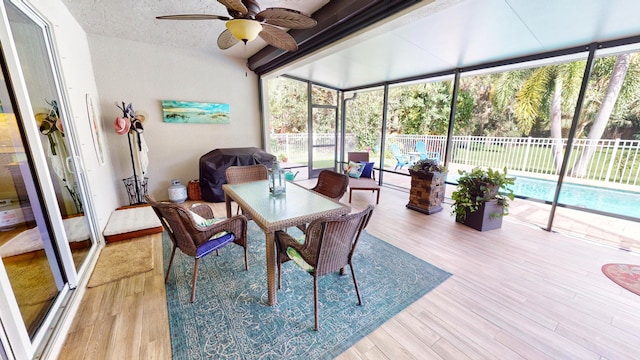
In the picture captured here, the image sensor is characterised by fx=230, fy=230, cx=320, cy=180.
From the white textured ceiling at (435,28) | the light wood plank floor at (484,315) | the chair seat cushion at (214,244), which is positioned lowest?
the light wood plank floor at (484,315)

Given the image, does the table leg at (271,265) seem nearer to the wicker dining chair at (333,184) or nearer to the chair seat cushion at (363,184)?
the wicker dining chair at (333,184)

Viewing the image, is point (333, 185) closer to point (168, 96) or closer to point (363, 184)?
point (363, 184)

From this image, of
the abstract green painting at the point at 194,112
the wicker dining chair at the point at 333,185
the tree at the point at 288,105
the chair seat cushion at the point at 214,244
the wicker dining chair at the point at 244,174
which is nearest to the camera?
the chair seat cushion at the point at 214,244

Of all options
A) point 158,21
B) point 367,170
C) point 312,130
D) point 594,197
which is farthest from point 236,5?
point 594,197

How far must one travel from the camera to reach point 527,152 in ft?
17.3

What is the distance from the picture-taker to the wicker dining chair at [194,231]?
1.61 metres

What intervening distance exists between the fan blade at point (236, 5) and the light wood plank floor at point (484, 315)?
2.14m

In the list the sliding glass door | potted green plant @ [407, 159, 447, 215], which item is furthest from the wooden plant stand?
the sliding glass door

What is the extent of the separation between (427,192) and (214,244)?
313 centimetres

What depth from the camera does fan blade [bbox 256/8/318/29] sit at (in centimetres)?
160

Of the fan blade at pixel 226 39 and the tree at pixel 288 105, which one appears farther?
the tree at pixel 288 105

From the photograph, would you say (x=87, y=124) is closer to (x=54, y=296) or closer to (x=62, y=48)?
(x=62, y=48)

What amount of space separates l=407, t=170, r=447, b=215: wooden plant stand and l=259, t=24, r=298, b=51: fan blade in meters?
2.73

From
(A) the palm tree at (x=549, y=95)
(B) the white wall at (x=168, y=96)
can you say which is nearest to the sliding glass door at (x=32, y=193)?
(B) the white wall at (x=168, y=96)
